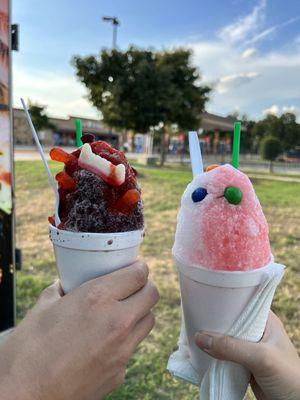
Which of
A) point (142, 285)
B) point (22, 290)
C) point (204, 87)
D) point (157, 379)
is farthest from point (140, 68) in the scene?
point (142, 285)

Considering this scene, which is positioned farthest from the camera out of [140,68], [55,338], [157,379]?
[140,68]

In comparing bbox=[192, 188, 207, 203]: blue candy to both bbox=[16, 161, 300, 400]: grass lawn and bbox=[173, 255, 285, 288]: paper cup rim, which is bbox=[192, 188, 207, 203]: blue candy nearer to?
bbox=[173, 255, 285, 288]: paper cup rim

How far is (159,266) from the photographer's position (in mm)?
4465

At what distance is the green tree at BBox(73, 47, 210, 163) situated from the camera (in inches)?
661

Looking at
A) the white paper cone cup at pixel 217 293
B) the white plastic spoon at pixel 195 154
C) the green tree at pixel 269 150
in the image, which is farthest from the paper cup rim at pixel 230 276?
the green tree at pixel 269 150

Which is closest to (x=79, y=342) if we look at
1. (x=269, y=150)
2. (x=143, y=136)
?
(x=269, y=150)

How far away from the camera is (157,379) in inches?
100

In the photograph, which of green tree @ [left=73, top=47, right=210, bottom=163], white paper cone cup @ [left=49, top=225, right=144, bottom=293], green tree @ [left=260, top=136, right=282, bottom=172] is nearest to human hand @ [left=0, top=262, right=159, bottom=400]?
white paper cone cup @ [left=49, top=225, right=144, bottom=293]

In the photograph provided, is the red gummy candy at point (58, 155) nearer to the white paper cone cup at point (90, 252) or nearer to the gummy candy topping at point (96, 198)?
the gummy candy topping at point (96, 198)

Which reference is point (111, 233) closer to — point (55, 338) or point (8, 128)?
point (55, 338)

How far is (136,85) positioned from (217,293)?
1654 cm

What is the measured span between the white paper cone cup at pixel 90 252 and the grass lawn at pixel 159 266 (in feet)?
2.36

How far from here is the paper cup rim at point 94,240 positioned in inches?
40.6

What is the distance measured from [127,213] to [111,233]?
9cm
